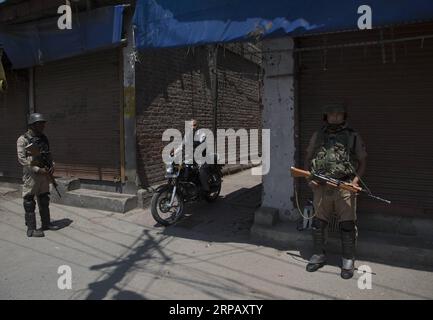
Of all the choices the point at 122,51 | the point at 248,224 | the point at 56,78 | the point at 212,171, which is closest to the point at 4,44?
the point at 56,78

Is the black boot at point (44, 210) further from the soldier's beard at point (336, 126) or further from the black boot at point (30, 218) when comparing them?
the soldier's beard at point (336, 126)

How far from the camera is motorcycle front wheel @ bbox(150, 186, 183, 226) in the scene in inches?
274

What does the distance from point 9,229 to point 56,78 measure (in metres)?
3.69

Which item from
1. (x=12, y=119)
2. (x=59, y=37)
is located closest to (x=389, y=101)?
(x=59, y=37)

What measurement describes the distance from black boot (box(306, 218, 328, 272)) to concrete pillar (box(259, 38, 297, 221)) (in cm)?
105

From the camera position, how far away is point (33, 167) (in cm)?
660

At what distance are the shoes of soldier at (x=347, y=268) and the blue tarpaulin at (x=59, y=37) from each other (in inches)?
211

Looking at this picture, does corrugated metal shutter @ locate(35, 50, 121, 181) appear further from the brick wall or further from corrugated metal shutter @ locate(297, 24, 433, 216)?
corrugated metal shutter @ locate(297, 24, 433, 216)

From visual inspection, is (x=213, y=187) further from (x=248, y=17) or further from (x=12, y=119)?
(x=12, y=119)

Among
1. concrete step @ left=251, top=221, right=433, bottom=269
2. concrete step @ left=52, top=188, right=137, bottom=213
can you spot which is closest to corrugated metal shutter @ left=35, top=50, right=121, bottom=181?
concrete step @ left=52, top=188, right=137, bottom=213

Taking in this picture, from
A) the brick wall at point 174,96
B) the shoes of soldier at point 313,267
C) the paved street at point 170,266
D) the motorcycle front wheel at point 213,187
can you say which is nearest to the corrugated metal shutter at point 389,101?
the paved street at point 170,266

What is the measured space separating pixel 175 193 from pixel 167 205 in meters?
0.23
